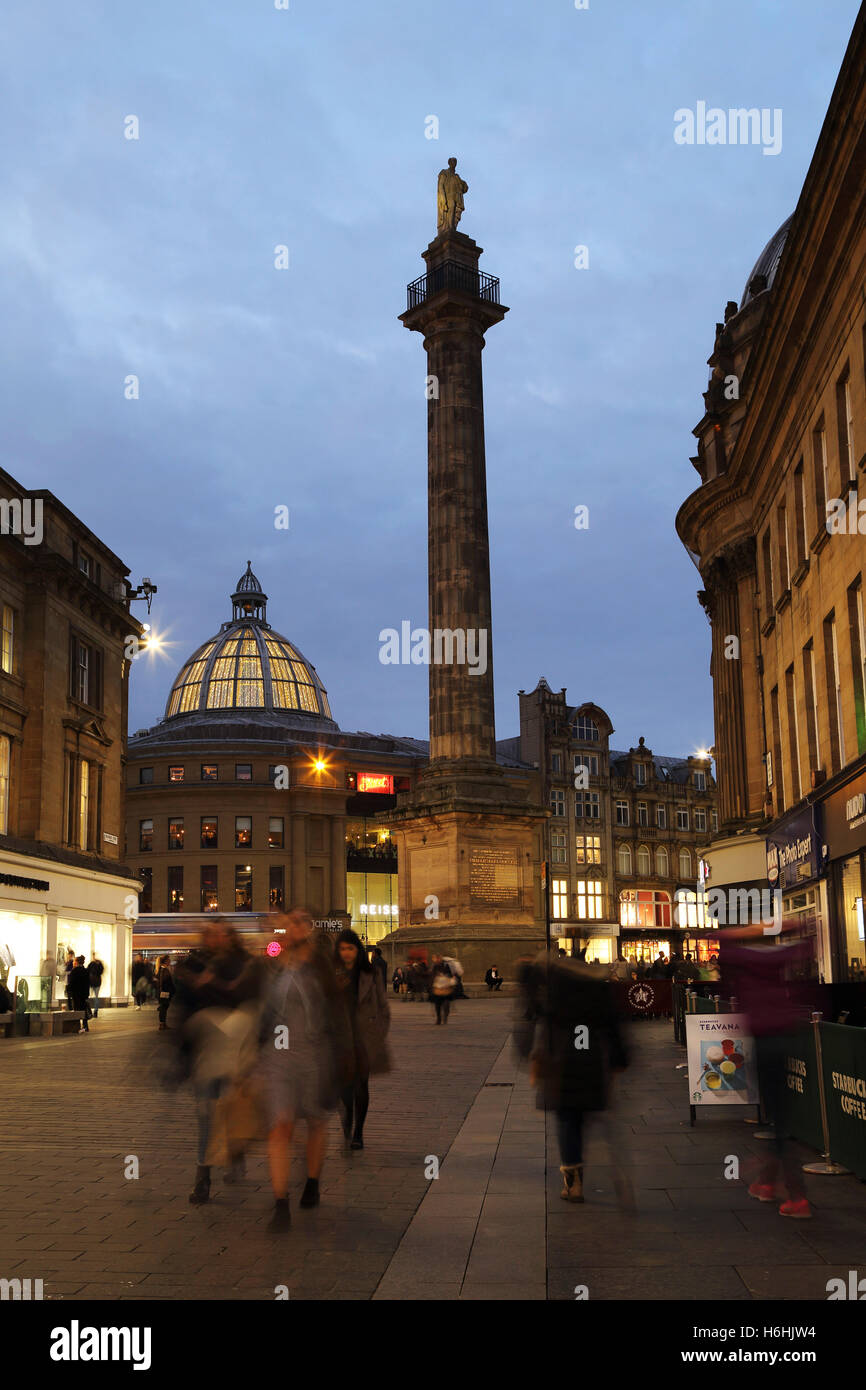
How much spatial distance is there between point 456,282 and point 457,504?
880cm

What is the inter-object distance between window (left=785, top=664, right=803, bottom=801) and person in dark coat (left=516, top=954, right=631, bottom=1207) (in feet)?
53.8

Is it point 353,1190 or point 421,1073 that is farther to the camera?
point 421,1073

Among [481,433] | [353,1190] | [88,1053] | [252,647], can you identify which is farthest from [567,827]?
[353,1190]

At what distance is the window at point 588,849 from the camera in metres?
87.4

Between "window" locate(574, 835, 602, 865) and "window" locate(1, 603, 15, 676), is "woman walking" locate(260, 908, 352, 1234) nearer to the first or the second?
"window" locate(1, 603, 15, 676)

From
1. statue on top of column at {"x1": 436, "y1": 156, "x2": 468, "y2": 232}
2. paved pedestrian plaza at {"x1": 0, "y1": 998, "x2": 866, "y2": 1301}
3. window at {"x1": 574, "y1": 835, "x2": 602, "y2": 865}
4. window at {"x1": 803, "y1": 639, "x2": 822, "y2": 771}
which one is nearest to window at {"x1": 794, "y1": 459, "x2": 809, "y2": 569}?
window at {"x1": 803, "y1": 639, "x2": 822, "y2": 771}

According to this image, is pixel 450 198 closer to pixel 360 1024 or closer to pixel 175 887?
pixel 360 1024

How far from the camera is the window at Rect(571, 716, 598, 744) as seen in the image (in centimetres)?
9188

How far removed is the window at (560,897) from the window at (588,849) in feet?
8.27

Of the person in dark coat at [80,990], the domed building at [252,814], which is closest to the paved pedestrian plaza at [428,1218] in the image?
the person in dark coat at [80,990]

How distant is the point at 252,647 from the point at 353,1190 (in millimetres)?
98454
